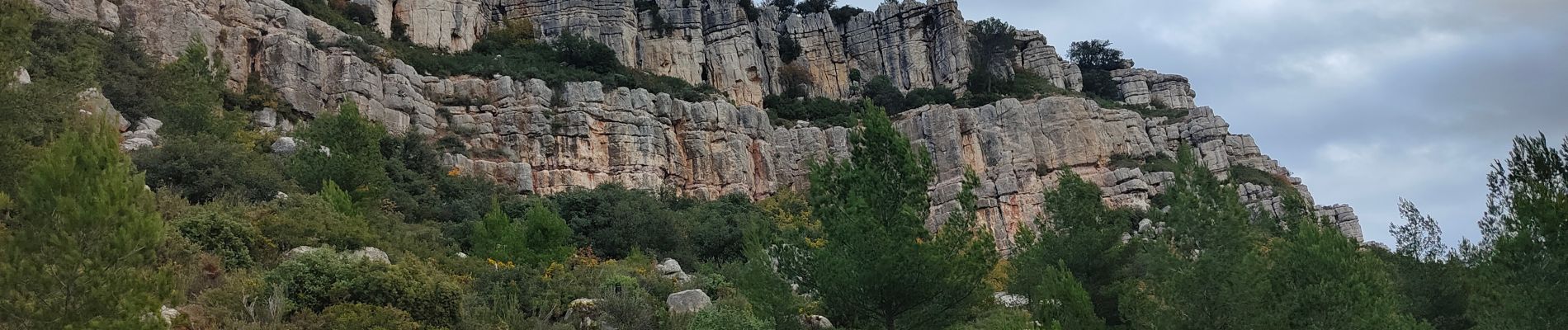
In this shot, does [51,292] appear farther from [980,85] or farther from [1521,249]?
[980,85]

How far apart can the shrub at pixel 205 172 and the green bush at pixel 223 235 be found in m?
4.49

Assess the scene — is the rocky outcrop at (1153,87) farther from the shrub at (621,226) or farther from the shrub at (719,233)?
the shrub at (621,226)

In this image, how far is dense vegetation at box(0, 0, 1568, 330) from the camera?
8.75 m

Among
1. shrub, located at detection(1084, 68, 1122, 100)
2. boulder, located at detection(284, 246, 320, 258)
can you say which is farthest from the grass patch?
boulder, located at detection(284, 246, 320, 258)

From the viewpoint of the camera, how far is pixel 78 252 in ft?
27.1

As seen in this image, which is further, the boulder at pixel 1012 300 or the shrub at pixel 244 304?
the boulder at pixel 1012 300

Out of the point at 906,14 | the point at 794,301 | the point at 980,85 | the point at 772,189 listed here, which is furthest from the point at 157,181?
the point at 906,14

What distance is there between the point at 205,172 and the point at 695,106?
27.4m

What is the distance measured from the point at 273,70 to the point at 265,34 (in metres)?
1.85

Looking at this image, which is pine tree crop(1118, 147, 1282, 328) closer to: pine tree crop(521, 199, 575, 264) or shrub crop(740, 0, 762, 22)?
pine tree crop(521, 199, 575, 264)

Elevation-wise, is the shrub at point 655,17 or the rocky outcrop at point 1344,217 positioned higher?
the shrub at point 655,17

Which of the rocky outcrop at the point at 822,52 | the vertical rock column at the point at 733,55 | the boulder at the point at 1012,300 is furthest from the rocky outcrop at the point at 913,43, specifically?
the boulder at the point at 1012,300

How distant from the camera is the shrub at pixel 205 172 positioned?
21234mm

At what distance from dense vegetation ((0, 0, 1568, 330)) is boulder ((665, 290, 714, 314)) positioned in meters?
0.28
